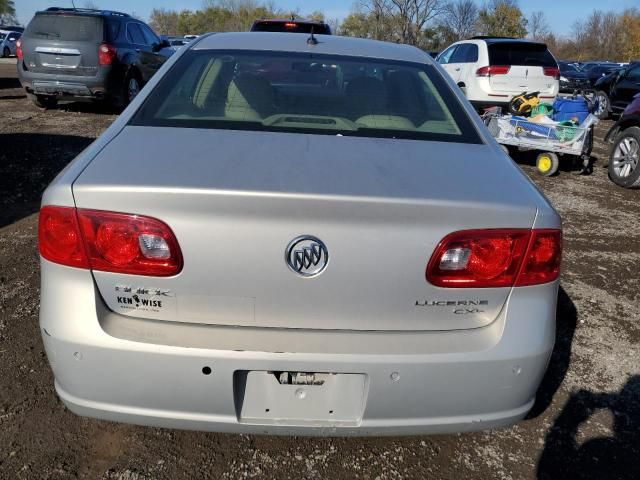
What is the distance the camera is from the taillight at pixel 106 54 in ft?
32.1

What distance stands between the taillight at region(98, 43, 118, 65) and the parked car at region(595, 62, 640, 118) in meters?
10.5

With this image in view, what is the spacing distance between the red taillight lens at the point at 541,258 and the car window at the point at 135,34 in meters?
10.5

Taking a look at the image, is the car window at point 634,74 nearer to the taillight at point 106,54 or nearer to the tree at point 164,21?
the taillight at point 106,54

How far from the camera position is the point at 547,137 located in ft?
25.5

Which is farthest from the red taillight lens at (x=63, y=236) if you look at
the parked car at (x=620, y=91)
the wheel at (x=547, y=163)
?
the parked car at (x=620, y=91)

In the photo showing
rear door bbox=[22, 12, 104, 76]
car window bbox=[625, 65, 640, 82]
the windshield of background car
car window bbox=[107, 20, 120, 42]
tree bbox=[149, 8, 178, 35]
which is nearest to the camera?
the windshield of background car

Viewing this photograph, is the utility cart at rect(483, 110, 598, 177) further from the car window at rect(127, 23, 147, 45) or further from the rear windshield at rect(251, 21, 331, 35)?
the car window at rect(127, 23, 147, 45)

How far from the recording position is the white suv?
10.6 metres

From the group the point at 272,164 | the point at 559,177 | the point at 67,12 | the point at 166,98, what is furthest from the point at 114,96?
the point at 272,164

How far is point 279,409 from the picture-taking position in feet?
6.26

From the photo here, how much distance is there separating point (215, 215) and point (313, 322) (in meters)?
0.46

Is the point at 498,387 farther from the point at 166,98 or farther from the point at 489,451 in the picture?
the point at 166,98

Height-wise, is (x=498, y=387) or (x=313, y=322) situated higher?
(x=313, y=322)

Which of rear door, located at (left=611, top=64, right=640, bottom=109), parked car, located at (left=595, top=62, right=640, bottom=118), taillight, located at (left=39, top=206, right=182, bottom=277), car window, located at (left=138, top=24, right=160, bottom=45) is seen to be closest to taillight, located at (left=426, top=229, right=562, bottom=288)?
taillight, located at (left=39, top=206, right=182, bottom=277)
